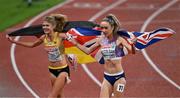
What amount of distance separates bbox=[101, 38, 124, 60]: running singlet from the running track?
3.62 m

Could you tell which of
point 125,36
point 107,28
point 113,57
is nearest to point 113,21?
point 107,28

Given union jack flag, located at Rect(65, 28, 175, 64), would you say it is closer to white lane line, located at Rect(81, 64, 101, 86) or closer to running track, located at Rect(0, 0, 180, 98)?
running track, located at Rect(0, 0, 180, 98)

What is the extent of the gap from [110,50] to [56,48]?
1.06m

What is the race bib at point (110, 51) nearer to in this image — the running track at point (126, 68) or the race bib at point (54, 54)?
the race bib at point (54, 54)

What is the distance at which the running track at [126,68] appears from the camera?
14008mm

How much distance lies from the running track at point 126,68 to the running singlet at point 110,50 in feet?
11.9

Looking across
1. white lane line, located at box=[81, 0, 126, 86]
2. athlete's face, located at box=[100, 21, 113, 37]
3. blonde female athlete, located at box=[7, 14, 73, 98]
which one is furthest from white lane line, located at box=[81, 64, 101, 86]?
athlete's face, located at box=[100, 21, 113, 37]

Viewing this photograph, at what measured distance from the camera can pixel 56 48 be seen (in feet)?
34.7

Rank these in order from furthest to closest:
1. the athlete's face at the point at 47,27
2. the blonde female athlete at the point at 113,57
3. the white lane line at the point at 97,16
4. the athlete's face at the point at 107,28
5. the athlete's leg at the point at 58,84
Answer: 1. the white lane line at the point at 97,16
2. the athlete's leg at the point at 58,84
3. the athlete's face at the point at 47,27
4. the blonde female athlete at the point at 113,57
5. the athlete's face at the point at 107,28

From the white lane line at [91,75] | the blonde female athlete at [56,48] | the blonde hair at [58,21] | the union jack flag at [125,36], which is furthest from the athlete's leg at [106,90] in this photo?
the white lane line at [91,75]

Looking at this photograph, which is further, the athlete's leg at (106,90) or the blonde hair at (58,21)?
the blonde hair at (58,21)

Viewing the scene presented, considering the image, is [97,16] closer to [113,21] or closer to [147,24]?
[147,24]

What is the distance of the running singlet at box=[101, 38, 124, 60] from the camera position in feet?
33.3

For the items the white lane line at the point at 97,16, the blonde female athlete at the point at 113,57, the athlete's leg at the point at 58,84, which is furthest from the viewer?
the white lane line at the point at 97,16
